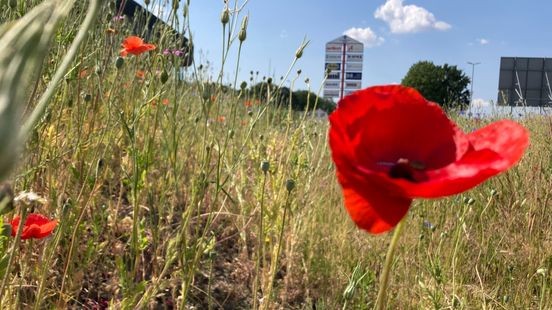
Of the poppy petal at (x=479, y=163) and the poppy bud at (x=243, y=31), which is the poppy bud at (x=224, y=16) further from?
the poppy petal at (x=479, y=163)

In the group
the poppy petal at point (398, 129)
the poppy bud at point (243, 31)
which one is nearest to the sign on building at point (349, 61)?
the poppy bud at point (243, 31)

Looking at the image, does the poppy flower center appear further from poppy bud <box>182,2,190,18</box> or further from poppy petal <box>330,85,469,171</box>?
poppy bud <box>182,2,190,18</box>

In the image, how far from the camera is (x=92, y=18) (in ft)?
1.00

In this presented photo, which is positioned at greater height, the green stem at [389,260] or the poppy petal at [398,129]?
the poppy petal at [398,129]

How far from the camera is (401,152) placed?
60 centimetres

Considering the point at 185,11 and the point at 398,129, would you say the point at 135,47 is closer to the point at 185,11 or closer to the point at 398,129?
the point at 185,11

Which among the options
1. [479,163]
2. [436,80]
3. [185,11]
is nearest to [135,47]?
[185,11]

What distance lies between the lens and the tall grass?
1.58 m

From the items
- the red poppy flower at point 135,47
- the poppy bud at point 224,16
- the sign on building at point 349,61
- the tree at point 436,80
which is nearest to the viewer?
the poppy bud at point 224,16

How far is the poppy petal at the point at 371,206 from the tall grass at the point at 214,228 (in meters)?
0.86

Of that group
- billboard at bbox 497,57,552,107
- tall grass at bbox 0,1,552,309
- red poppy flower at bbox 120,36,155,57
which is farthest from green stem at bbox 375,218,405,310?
billboard at bbox 497,57,552,107

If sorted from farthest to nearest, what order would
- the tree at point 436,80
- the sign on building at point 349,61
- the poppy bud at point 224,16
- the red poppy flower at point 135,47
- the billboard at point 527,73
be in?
the tree at point 436,80, the billboard at point 527,73, the sign on building at point 349,61, the red poppy flower at point 135,47, the poppy bud at point 224,16

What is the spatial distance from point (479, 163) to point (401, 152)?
0.10 meters

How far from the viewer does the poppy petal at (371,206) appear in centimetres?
48
